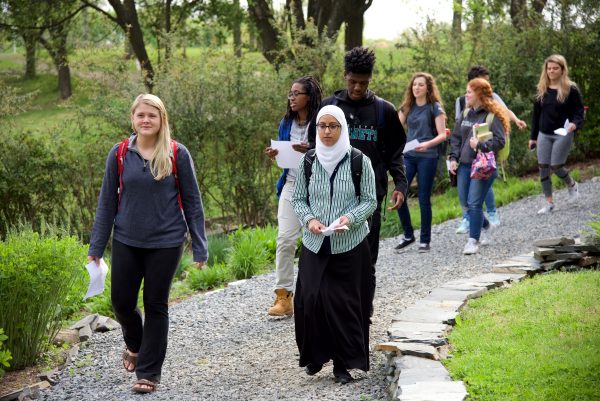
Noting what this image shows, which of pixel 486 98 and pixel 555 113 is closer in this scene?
pixel 486 98

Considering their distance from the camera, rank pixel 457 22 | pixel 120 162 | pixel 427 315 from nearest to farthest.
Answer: pixel 120 162 < pixel 427 315 < pixel 457 22

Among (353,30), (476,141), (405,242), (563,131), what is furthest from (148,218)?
(353,30)

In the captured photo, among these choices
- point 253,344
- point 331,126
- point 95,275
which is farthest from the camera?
point 253,344

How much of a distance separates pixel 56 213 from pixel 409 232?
5448 mm

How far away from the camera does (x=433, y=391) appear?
4902 millimetres

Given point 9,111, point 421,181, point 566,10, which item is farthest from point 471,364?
point 566,10

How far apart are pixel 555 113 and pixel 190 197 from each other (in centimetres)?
717

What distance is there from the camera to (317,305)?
19.1 ft

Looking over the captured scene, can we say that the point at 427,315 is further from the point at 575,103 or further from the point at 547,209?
the point at 547,209

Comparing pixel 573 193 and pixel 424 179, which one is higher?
pixel 424 179

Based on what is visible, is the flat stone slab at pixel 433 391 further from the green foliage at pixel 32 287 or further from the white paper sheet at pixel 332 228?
the green foliage at pixel 32 287

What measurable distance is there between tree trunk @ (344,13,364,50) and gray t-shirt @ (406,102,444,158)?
36.5 feet

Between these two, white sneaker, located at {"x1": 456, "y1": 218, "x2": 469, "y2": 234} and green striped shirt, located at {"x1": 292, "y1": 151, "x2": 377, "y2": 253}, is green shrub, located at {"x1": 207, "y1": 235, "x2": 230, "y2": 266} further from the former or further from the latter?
green striped shirt, located at {"x1": 292, "y1": 151, "x2": 377, "y2": 253}

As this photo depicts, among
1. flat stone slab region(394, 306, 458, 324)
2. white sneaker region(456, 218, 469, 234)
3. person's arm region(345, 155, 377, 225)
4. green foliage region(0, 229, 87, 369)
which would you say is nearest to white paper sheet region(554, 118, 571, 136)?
white sneaker region(456, 218, 469, 234)
